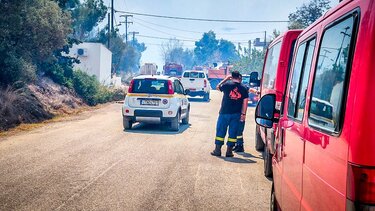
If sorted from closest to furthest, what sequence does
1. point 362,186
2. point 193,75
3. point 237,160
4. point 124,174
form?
point 362,186 < point 124,174 < point 237,160 < point 193,75

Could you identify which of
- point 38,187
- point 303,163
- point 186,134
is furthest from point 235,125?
point 303,163

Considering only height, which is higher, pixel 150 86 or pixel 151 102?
pixel 150 86

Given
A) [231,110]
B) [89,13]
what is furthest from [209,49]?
[231,110]

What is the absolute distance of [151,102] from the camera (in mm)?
12188

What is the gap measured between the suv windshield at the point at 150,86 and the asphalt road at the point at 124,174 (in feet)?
5.48

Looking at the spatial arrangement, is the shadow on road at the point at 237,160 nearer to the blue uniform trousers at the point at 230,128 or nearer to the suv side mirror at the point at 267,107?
the blue uniform trousers at the point at 230,128

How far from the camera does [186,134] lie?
39.1ft

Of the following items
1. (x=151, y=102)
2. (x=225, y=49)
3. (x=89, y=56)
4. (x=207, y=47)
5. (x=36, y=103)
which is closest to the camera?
(x=151, y=102)

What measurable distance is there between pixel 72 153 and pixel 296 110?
632 cm

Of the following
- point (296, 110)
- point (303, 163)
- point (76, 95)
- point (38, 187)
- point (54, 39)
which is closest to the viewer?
point (303, 163)

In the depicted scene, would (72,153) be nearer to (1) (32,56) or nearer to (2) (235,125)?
(2) (235,125)

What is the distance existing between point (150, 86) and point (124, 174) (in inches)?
234

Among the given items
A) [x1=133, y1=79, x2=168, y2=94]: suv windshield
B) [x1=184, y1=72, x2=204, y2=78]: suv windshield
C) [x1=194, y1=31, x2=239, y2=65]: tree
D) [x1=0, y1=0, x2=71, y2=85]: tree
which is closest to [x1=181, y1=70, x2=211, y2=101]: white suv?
[x1=184, y1=72, x2=204, y2=78]: suv windshield

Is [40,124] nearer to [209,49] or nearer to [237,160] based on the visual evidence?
[237,160]
